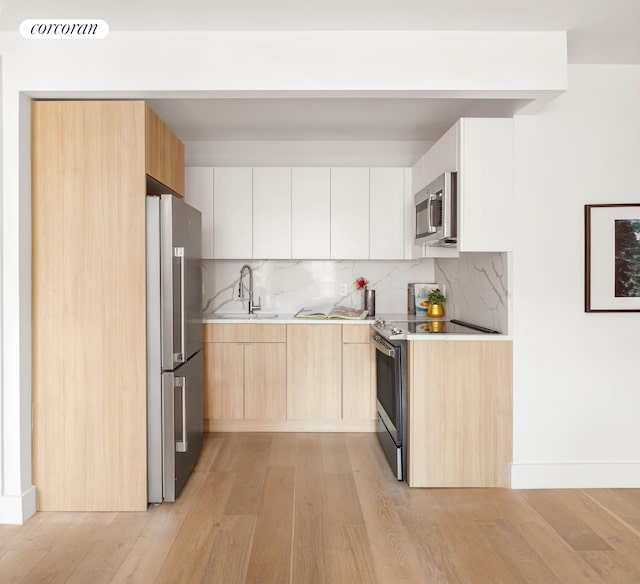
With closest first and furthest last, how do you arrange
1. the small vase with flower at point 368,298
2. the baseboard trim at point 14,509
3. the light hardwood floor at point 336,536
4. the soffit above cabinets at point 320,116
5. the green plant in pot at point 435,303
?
the light hardwood floor at point 336,536 < the baseboard trim at point 14,509 < the soffit above cabinets at point 320,116 < the green plant in pot at point 435,303 < the small vase with flower at point 368,298

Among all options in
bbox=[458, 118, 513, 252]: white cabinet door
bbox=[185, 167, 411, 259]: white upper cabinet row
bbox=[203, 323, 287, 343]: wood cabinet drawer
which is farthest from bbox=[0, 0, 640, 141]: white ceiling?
bbox=[203, 323, 287, 343]: wood cabinet drawer

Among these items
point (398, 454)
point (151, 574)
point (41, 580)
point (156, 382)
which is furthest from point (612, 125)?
point (41, 580)

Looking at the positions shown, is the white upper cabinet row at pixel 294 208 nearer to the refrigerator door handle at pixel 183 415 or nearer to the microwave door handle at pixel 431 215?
the microwave door handle at pixel 431 215

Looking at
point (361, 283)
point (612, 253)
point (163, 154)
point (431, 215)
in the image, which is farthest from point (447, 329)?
point (163, 154)

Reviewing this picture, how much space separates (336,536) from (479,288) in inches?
78.4

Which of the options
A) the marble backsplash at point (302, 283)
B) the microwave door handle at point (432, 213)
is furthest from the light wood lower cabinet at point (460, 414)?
the marble backsplash at point (302, 283)

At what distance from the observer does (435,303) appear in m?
4.76

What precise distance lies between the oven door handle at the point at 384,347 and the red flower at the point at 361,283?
0.95 metres

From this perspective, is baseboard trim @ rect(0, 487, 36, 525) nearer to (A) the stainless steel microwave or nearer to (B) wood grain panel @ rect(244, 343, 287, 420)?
(B) wood grain panel @ rect(244, 343, 287, 420)

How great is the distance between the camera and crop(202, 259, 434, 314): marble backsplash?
5.07m

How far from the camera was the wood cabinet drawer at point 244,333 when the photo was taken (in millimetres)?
4383

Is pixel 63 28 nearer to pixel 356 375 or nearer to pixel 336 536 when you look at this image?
pixel 336 536

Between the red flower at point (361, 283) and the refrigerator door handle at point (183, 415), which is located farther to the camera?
the red flower at point (361, 283)

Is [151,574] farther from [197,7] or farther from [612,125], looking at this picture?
[612,125]
